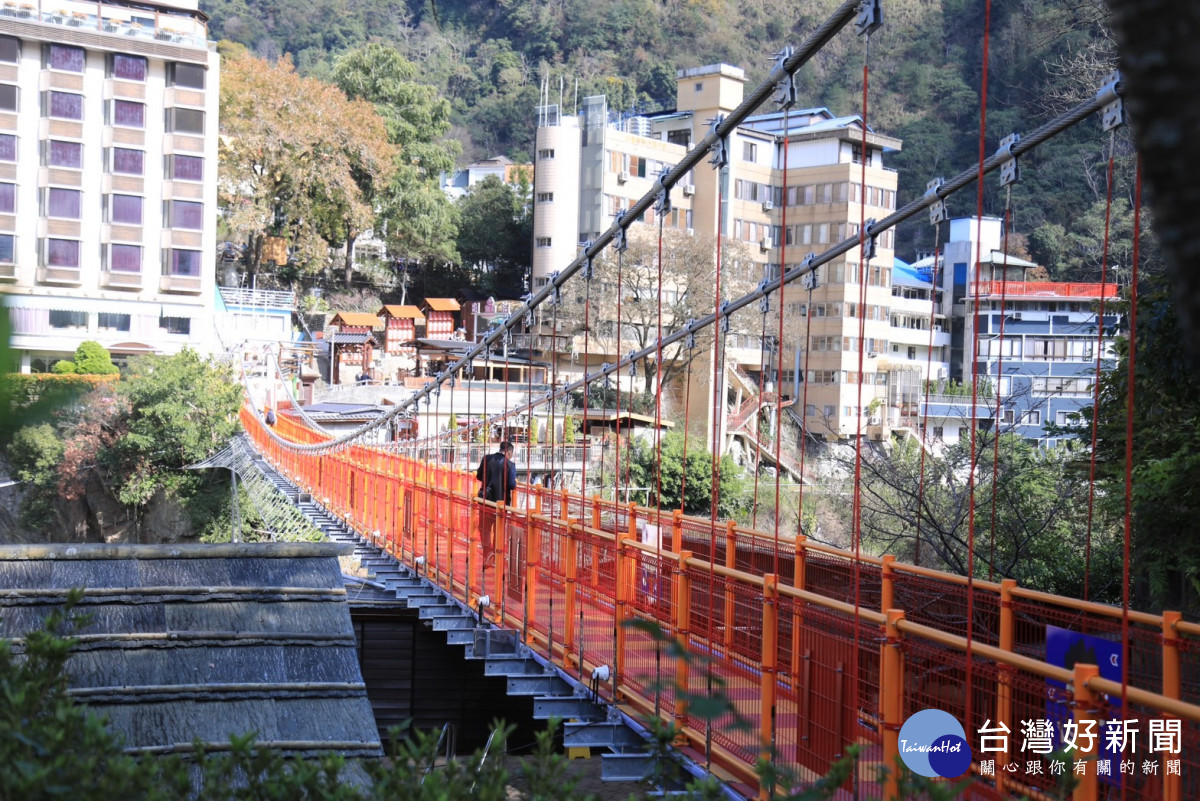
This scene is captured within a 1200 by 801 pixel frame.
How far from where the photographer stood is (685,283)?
113ft

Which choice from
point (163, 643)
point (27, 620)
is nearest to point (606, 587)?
point (163, 643)

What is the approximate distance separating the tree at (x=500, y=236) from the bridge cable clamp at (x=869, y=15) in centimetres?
4330

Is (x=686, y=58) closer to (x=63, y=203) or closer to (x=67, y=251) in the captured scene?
(x=63, y=203)

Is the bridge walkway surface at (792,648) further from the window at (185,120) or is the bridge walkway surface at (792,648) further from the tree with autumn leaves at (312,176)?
the tree with autumn leaves at (312,176)

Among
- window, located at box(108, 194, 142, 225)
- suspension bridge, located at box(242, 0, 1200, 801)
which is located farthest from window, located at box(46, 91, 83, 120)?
suspension bridge, located at box(242, 0, 1200, 801)

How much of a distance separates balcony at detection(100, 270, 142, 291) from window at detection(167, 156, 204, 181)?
332 cm

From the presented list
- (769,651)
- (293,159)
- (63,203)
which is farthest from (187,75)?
(769,651)

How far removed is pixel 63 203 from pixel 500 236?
16372 millimetres

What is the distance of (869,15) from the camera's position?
5523mm

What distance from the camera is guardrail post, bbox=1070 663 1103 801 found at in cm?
315

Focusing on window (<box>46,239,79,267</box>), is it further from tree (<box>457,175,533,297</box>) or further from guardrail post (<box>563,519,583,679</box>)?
guardrail post (<box>563,519,583,679</box>)

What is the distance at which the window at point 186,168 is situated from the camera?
39.8 metres

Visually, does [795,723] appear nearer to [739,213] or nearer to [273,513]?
[273,513]

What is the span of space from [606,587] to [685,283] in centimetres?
2821
